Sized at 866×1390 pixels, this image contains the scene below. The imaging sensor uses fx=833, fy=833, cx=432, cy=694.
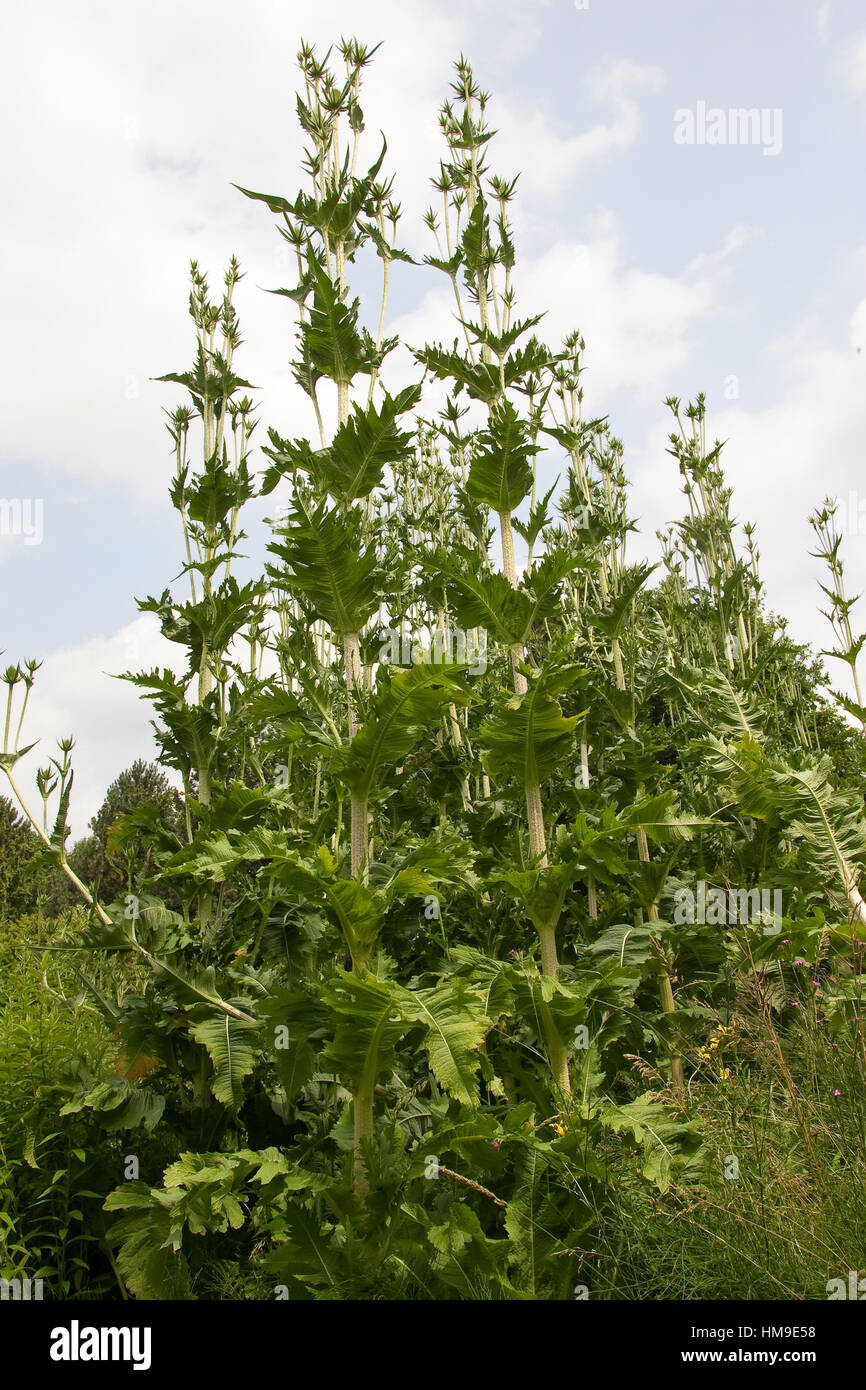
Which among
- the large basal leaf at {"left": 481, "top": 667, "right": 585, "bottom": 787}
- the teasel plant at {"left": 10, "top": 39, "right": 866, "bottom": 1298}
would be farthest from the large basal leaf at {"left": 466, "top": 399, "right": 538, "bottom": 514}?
the large basal leaf at {"left": 481, "top": 667, "right": 585, "bottom": 787}

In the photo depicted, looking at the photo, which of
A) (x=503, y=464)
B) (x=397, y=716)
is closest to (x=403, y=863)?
(x=397, y=716)

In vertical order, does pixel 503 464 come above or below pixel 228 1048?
above

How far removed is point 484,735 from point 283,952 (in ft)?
6.07

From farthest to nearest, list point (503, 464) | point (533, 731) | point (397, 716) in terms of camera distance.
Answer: point (503, 464) → point (533, 731) → point (397, 716)

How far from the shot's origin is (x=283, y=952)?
5.07m

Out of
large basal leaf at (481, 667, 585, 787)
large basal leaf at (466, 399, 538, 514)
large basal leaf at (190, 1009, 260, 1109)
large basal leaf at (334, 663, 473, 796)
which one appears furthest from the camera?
large basal leaf at (466, 399, 538, 514)

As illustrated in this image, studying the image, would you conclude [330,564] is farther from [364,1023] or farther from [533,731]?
[364,1023]

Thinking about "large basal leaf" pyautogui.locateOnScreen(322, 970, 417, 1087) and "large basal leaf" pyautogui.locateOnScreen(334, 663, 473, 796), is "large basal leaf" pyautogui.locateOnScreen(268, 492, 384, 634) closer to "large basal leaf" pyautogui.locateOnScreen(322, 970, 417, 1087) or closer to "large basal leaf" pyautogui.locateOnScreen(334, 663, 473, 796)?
"large basal leaf" pyautogui.locateOnScreen(334, 663, 473, 796)

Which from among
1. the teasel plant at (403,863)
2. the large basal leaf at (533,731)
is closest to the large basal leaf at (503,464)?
the teasel plant at (403,863)
